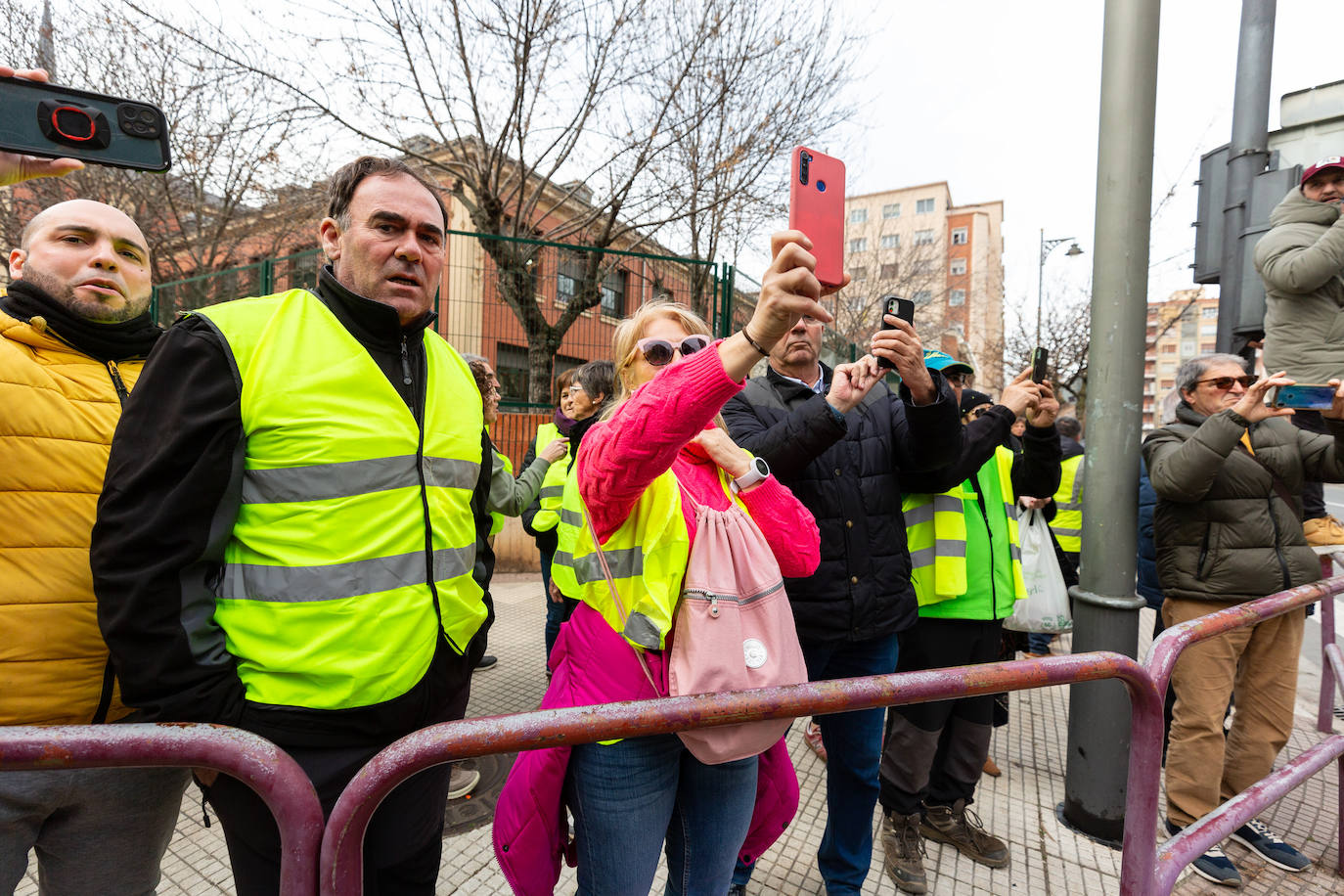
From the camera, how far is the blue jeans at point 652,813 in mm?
1542

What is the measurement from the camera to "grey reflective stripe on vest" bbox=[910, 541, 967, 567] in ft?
8.97

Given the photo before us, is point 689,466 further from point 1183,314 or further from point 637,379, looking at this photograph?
point 1183,314

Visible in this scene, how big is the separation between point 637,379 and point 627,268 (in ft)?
22.7

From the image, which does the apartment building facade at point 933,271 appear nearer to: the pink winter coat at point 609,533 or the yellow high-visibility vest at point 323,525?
the pink winter coat at point 609,533

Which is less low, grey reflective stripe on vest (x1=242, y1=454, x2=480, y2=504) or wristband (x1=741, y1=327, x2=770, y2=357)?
wristband (x1=741, y1=327, x2=770, y2=357)

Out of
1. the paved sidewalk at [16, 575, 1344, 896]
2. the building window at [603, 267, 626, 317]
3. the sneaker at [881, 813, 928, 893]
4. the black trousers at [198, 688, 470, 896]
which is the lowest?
the paved sidewalk at [16, 575, 1344, 896]

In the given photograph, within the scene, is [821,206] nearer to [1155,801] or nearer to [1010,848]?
[1155,801]

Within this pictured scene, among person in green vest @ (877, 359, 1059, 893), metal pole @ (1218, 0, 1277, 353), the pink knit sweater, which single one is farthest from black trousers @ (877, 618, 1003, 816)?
metal pole @ (1218, 0, 1277, 353)

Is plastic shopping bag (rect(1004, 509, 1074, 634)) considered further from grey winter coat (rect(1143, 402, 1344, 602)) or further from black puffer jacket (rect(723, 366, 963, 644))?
black puffer jacket (rect(723, 366, 963, 644))

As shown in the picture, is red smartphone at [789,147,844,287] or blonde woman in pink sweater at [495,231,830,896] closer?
blonde woman in pink sweater at [495,231,830,896]

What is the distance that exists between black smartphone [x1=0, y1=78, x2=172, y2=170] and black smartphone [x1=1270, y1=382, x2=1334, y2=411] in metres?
3.74

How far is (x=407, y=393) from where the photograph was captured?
152 cm

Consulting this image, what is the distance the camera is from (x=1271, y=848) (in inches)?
114

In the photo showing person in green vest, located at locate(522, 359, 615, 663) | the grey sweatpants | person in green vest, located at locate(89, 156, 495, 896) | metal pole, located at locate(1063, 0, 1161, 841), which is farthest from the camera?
person in green vest, located at locate(522, 359, 615, 663)
